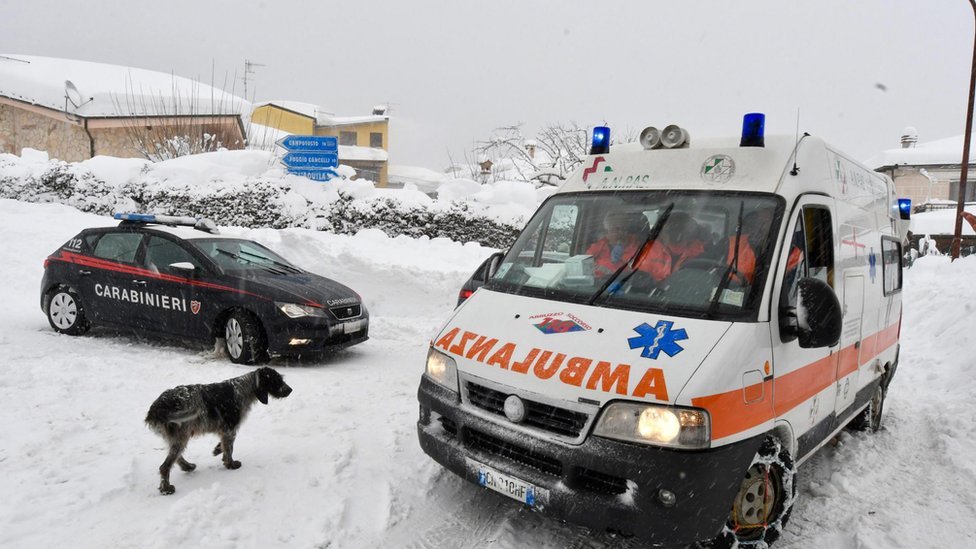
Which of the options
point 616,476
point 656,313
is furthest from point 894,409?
point 616,476

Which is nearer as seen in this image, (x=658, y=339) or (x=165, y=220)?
(x=658, y=339)


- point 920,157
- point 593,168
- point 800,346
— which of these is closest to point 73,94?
point 593,168

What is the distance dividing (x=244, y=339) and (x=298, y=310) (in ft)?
2.23

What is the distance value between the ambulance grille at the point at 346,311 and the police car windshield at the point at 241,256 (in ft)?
3.22

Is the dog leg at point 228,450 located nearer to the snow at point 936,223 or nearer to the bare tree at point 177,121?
the bare tree at point 177,121

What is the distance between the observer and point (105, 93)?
21.6 metres

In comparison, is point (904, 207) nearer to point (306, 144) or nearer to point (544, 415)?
point (544, 415)

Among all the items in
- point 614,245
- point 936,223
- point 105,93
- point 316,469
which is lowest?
point 316,469

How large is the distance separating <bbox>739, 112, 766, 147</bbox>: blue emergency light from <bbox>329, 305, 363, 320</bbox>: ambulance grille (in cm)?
476

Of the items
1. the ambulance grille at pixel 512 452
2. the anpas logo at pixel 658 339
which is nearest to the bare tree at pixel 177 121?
the ambulance grille at pixel 512 452

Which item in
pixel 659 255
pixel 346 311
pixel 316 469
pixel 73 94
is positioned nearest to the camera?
pixel 659 255

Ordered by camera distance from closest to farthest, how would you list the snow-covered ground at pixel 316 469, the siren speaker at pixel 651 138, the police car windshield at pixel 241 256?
the snow-covered ground at pixel 316 469 → the siren speaker at pixel 651 138 → the police car windshield at pixel 241 256

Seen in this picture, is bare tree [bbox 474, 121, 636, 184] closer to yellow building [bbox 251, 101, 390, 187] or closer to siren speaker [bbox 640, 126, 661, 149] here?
yellow building [bbox 251, 101, 390, 187]

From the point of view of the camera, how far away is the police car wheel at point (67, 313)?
741 cm
